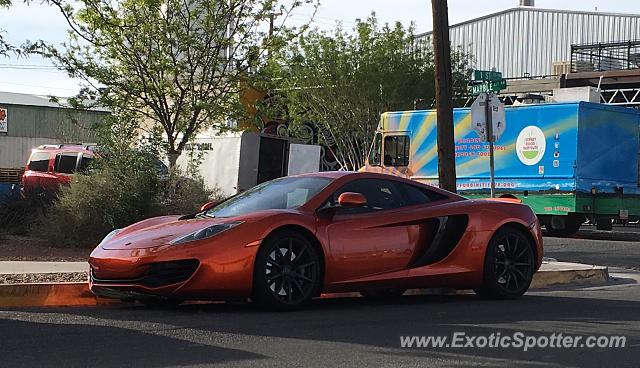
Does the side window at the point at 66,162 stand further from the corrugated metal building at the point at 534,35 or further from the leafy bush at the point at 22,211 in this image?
the corrugated metal building at the point at 534,35

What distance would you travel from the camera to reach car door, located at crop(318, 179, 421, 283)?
8344 mm

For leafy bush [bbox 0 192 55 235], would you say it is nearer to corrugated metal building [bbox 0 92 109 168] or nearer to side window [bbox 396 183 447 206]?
side window [bbox 396 183 447 206]

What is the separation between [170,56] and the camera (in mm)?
15844

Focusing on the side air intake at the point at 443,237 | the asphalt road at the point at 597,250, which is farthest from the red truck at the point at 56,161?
the side air intake at the point at 443,237

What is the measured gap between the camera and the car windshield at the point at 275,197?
8570mm

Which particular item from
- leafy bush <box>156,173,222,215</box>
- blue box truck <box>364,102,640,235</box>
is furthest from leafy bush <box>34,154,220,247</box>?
blue box truck <box>364,102,640,235</box>

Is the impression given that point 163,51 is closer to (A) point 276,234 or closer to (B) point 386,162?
(A) point 276,234

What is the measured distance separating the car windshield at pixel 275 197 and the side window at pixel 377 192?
→ 272 mm

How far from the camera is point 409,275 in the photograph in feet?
28.7

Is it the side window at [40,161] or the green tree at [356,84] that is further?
the green tree at [356,84]

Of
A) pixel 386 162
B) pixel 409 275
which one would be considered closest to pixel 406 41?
pixel 386 162

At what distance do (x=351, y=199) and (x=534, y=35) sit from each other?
130 feet

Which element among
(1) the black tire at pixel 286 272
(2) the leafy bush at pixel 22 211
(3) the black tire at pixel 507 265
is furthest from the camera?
(2) the leafy bush at pixel 22 211

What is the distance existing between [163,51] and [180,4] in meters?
0.91
